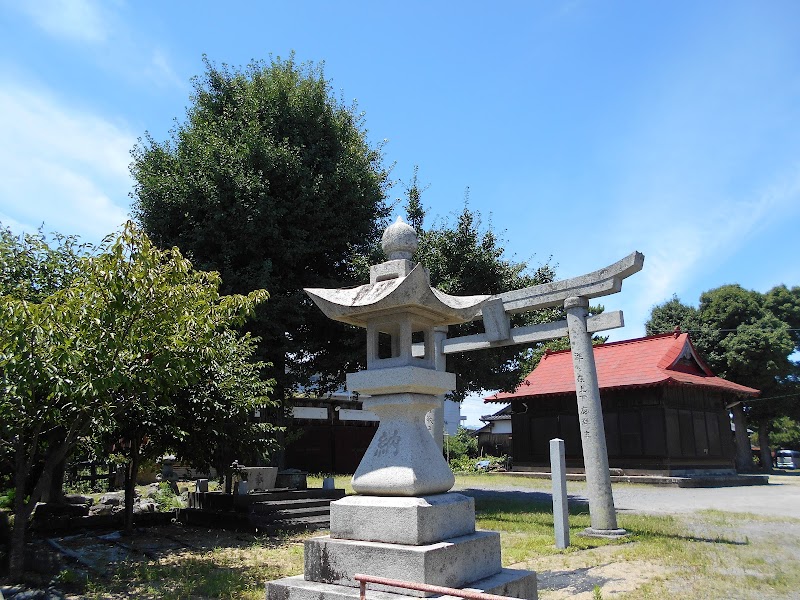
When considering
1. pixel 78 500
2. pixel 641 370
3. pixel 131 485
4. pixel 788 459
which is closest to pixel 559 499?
pixel 131 485

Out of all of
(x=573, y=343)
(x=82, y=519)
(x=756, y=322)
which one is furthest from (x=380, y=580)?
(x=756, y=322)

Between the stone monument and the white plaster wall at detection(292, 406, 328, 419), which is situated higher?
the white plaster wall at detection(292, 406, 328, 419)

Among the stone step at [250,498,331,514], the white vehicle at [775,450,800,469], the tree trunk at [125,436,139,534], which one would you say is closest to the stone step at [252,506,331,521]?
the stone step at [250,498,331,514]

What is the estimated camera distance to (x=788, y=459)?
41.9 m

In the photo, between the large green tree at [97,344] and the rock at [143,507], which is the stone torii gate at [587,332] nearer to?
the large green tree at [97,344]

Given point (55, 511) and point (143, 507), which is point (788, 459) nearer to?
point (143, 507)

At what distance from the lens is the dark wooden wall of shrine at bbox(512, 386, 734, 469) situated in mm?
24078

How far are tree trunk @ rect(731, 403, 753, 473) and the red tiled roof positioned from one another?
13.5 ft

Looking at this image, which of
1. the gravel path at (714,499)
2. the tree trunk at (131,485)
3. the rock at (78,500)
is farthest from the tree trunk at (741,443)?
the rock at (78,500)

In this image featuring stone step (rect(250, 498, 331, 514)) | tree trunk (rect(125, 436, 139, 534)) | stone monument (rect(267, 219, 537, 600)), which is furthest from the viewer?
stone step (rect(250, 498, 331, 514))

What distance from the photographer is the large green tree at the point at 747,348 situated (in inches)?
1256

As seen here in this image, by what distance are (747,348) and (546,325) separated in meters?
26.0

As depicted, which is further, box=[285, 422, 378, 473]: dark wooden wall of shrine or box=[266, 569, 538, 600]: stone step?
box=[285, 422, 378, 473]: dark wooden wall of shrine

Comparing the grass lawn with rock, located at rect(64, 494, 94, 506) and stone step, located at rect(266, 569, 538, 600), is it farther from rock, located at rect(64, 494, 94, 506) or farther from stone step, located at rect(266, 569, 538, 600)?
rock, located at rect(64, 494, 94, 506)
